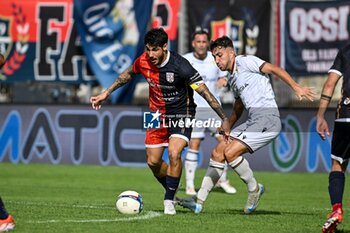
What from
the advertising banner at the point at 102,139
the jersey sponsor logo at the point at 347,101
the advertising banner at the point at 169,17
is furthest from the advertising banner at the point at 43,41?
the jersey sponsor logo at the point at 347,101

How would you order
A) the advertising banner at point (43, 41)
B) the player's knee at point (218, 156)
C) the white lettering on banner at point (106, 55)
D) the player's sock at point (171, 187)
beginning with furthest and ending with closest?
the advertising banner at point (43, 41)
the white lettering on banner at point (106, 55)
the player's knee at point (218, 156)
the player's sock at point (171, 187)

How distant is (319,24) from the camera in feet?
70.8

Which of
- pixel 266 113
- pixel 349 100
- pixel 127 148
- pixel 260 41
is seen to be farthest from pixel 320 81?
pixel 349 100

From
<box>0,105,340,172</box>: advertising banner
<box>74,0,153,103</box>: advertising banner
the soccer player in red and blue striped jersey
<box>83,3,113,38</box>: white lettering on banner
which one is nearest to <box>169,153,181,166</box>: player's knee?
the soccer player in red and blue striped jersey

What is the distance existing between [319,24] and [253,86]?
10.3 meters

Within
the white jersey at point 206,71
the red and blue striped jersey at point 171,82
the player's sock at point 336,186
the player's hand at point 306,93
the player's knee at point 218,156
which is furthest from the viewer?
the white jersey at point 206,71

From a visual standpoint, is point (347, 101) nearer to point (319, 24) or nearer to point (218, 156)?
point (218, 156)

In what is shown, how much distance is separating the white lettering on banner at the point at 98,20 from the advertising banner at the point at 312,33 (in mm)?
4681

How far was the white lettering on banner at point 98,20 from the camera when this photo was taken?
23391mm

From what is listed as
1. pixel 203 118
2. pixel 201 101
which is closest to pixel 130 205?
pixel 203 118

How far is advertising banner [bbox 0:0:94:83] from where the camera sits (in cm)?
2364

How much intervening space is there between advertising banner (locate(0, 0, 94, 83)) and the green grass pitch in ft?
10.2

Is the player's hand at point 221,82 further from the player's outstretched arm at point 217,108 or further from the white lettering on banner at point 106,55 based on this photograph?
the white lettering on banner at point 106,55

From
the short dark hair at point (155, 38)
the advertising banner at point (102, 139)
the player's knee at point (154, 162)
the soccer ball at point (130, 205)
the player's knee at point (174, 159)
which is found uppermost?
the short dark hair at point (155, 38)
